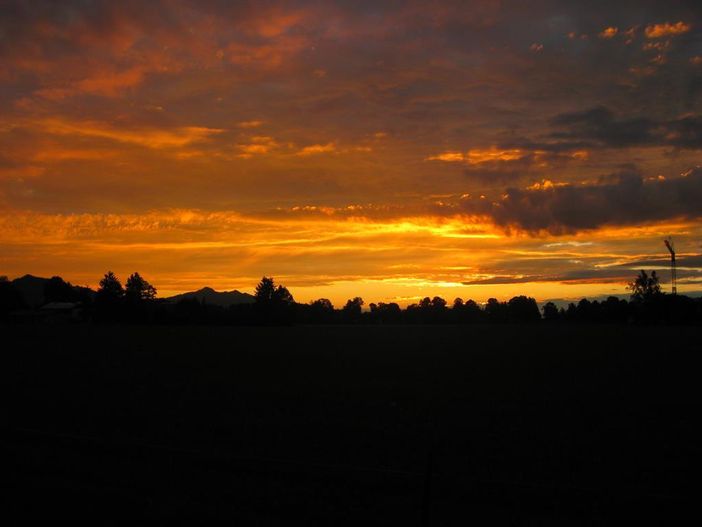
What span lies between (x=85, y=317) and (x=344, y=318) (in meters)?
70.2

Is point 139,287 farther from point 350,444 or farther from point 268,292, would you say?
point 350,444

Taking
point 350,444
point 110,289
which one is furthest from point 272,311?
point 350,444

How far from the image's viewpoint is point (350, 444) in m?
17.5

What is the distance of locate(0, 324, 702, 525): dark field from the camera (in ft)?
37.5

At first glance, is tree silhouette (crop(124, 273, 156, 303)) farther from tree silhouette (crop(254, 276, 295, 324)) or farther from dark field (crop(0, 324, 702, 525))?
dark field (crop(0, 324, 702, 525))

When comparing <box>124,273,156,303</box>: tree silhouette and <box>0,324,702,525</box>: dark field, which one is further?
<box>124,273,156,303</box>: tree silhouette

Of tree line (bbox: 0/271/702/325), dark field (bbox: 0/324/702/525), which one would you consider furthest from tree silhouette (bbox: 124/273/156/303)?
dark field (bbox: 0/324/702/525)

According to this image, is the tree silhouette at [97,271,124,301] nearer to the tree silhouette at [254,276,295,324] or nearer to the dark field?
the tree silhouette at [254,276,295,324]

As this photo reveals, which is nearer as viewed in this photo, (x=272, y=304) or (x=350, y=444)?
(x=350, y=444)

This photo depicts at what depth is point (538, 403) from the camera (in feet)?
81.9

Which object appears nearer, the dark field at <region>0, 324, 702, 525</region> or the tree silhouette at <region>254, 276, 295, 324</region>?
the dark field at <region>0, 324, 702, 525</region>

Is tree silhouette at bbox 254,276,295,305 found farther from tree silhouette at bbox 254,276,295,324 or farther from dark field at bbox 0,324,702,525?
dark field at bbox 0,324,702,525

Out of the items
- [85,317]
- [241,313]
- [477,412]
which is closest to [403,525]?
[477,412]

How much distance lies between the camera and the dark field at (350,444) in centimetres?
1144
